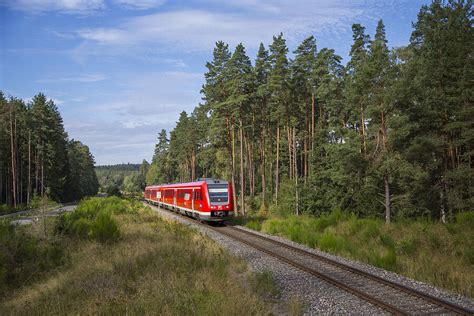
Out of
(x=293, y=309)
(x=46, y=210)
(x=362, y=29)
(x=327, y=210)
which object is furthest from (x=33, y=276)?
(x=362, y=29)

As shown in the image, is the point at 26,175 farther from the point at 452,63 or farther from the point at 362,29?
the point at 452,63

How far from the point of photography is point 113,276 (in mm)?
8609

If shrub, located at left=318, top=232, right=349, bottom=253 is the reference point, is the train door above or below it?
above

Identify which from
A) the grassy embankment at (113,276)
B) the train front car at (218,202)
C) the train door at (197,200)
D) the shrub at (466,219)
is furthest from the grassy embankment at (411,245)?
the train door at (197,200)

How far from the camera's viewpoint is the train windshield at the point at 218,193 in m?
22.6

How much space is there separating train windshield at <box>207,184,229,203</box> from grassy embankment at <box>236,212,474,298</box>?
612 cm

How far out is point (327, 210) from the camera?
26.0m

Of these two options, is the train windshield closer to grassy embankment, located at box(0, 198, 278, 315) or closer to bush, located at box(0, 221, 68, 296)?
grassy embankment, located at box(0, 198, 278, 315)

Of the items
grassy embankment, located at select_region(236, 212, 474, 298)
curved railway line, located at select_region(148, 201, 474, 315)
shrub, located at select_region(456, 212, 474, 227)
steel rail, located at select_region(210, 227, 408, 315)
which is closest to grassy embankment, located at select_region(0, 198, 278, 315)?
steel rail, located at select_region(210, 227, 408, 315)

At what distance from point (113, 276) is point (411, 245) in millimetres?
9280

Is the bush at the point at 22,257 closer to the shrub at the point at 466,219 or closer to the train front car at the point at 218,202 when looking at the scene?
the train front car at the point at 218,202

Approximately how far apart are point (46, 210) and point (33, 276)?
141 inches

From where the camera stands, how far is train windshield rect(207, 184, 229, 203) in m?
22.6

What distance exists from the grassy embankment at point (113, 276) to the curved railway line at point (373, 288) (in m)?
1.86
